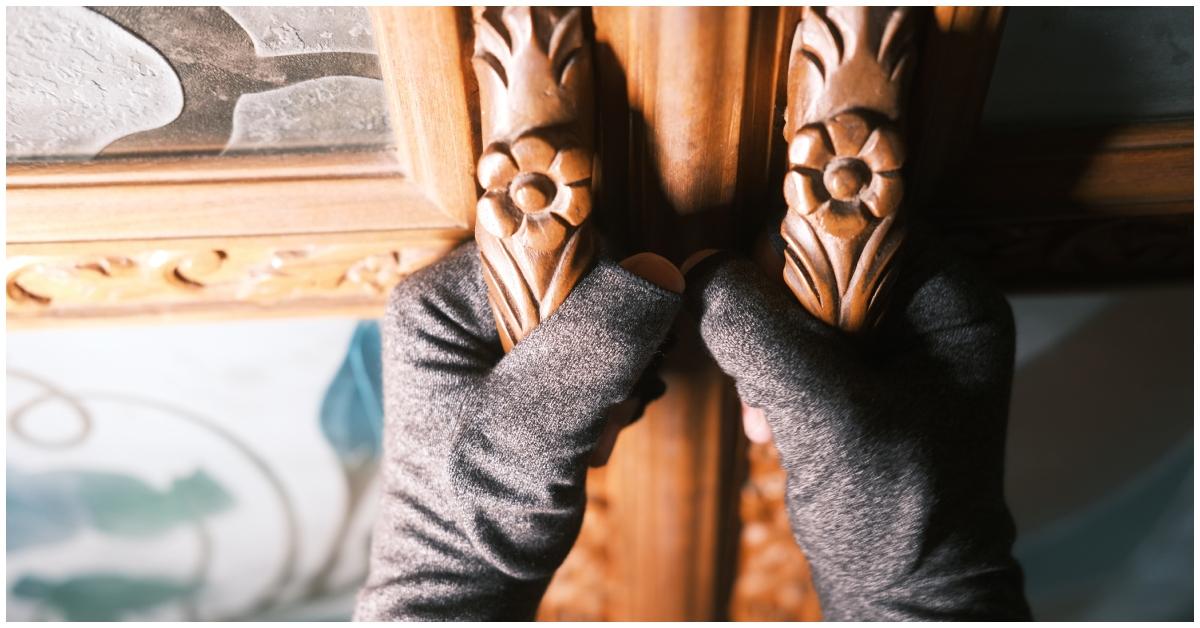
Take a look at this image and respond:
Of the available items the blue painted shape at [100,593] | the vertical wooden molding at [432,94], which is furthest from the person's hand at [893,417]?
the blue painted shape at [100,593]

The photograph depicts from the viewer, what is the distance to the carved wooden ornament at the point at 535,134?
0.34 m

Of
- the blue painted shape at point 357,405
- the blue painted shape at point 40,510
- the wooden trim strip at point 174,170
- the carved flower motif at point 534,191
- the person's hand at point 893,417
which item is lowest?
the blue painted shape at point 40,510

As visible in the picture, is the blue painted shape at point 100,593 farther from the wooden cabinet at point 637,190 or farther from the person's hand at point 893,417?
the person's hand at point 893,417

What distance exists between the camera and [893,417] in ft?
1.32

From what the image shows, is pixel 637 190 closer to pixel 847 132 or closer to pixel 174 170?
pixel 847 132

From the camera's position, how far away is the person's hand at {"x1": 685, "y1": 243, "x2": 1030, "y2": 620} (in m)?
0.38

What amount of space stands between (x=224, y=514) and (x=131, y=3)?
56 cm

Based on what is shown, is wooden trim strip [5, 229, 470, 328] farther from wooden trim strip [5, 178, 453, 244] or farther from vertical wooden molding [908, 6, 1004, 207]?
vertical wooden molding [908, 6, 1004, 207]

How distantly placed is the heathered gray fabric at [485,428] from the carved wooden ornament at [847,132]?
0.28 ft

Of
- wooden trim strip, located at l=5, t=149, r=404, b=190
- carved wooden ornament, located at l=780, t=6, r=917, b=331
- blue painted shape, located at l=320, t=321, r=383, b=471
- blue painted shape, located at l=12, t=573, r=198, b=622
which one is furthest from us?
blue painted shape, located at l=12, t=573, r=198, b=622

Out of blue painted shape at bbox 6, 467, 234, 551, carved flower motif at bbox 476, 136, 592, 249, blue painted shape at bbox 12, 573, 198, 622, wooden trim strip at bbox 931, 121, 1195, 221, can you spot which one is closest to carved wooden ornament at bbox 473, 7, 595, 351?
carved flower motif at bbox 476, 136, 592, 249

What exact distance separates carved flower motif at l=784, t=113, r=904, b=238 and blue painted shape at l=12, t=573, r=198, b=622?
2.76 ft

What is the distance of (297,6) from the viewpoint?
374 mm

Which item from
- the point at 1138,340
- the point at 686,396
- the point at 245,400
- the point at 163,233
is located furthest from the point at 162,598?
the point at 1138,340
